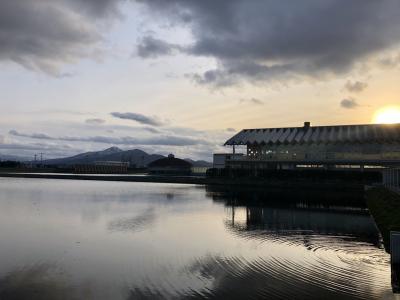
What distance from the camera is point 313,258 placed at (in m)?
17.9

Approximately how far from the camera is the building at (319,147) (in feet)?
241

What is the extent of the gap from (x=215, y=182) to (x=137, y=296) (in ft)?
233

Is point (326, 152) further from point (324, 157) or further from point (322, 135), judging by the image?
point (322, 135)

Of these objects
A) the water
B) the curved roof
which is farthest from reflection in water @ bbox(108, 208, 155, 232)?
the curved roof

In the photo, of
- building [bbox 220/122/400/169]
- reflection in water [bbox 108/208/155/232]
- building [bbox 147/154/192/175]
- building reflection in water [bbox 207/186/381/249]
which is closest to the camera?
building reflection in water [bbox 207/186/381/249]

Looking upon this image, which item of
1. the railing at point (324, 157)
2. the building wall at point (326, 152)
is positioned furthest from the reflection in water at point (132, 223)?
the building wall at point (326, 152)

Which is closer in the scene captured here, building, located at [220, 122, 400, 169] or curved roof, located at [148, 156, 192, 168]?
building, located at [220, 122, 400, 169]

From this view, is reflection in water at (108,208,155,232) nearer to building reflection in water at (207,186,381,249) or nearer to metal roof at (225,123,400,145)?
building reflection in water at (207,186,381,249)

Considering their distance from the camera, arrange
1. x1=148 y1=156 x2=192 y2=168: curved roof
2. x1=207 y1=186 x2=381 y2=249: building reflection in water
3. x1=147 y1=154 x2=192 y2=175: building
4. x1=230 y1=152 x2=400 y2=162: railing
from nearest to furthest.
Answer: x1=207 y1=186 x2=381 y2=249: building reflection in water
x1=230 y1=152 x2=400 y2=162: railing
x1=147 y1=154 x2=192 y2=175: building
x1=148 y1=156 x2=192 y2=168: curved roof

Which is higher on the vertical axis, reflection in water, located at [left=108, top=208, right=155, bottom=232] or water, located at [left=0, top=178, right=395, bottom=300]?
reflection in water, located at [left=108, top=208, right=155, bottom=232]

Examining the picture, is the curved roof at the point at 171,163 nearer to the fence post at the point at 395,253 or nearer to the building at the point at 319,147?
the building at the point at 319,147

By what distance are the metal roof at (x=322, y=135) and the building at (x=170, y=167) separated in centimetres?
3983

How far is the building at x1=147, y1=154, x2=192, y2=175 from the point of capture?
419 feet

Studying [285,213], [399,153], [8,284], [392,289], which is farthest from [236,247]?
[399,153]
